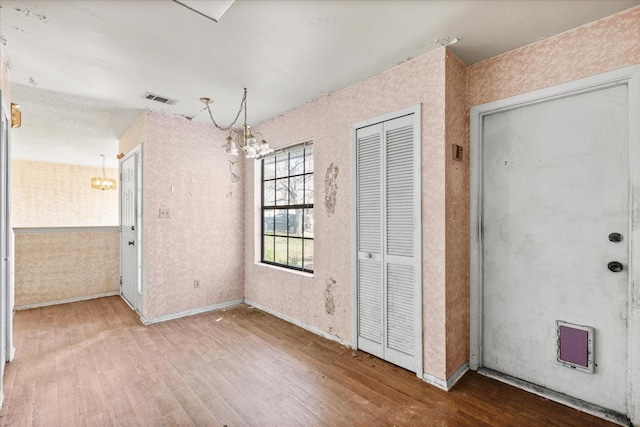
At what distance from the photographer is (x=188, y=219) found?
3994 mm

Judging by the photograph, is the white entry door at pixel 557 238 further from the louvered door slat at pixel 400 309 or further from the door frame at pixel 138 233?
the door frame at pixel 138 233

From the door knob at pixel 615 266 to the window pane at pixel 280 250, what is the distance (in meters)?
3.06

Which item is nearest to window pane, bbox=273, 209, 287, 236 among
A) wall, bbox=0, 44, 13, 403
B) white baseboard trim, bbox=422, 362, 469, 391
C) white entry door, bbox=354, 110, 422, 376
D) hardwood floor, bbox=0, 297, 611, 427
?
hardwood floor, bbox=0, 297, 611, 427

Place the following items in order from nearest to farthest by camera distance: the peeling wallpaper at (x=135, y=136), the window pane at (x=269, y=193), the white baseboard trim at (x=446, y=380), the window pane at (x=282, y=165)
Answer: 1. the white baseboard trim at (x=446, y=380)
2. the peeling wallpaper at (x=135, y=136)
3. the window pane at (x=282, y=165)
4. the window pane at (x=269, y=193)

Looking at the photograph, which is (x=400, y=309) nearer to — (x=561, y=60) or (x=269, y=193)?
(x=561, y=60)

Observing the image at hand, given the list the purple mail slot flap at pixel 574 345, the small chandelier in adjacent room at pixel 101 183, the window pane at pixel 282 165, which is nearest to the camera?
the purple mail slot flap at pixel 574 345

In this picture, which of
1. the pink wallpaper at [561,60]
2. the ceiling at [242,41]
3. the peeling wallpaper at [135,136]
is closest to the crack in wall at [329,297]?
the ceiling at [242,41]

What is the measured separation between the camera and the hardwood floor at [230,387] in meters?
1.98

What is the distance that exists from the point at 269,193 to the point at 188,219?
43.3 inches

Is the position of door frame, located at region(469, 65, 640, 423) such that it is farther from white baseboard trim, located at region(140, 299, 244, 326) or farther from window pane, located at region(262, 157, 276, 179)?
white baseboard trim, located at region(140, 299, 244, 326)

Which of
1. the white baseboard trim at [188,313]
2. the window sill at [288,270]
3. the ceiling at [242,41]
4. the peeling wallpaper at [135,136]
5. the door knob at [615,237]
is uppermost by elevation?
the ceiling at [242,41]

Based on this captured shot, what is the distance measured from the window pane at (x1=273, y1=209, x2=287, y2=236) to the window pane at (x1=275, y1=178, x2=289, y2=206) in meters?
0.12

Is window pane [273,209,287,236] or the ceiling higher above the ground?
the ceiling

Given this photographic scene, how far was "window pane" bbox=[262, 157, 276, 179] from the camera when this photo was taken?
4.22 m
